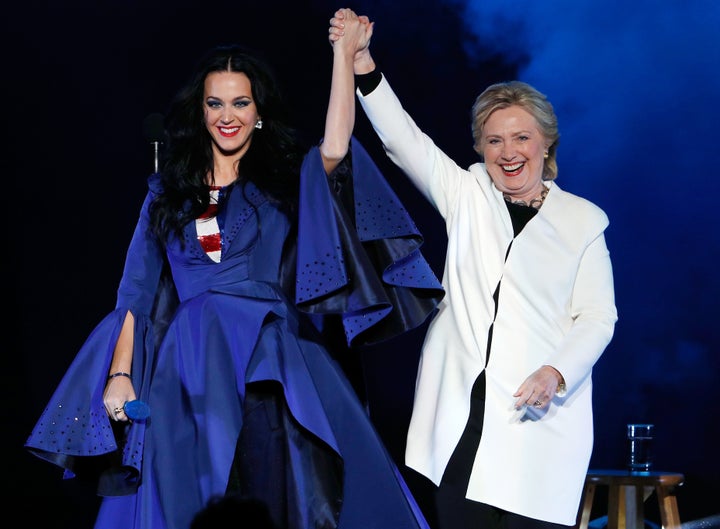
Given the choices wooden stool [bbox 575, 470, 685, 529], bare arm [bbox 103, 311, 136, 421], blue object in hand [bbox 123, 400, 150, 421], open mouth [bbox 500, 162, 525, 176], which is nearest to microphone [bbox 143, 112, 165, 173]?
bare arm [bbox 103, 311, 136, 421]

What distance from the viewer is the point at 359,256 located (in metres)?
2.38

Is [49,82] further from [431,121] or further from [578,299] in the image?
[578,299]

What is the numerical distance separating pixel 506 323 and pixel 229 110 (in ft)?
2.66

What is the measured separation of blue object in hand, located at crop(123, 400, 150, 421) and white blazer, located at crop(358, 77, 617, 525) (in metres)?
0.60

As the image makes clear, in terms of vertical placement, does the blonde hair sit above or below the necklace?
above

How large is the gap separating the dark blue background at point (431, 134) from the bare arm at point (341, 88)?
1430mm

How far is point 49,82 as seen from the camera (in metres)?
3.81

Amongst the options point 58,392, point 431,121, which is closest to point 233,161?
point 58,392

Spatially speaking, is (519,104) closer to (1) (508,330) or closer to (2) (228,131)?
(1) (508,330)

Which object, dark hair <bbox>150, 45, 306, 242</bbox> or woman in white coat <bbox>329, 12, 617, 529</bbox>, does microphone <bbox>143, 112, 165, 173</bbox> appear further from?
woman in white coat <bbox>329, 12, 617, 529</bbox>

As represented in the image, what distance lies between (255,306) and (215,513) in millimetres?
448

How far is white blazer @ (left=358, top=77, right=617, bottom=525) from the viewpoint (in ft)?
7.85

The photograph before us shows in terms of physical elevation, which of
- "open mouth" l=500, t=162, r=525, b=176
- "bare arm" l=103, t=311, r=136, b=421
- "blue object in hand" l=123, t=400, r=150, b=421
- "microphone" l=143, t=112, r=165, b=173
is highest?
"microphone" l=143, t=112, r=165, b=173

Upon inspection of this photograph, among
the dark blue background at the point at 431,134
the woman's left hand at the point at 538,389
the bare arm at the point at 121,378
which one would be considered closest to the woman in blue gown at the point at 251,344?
the bare arm at the point at 121,378
